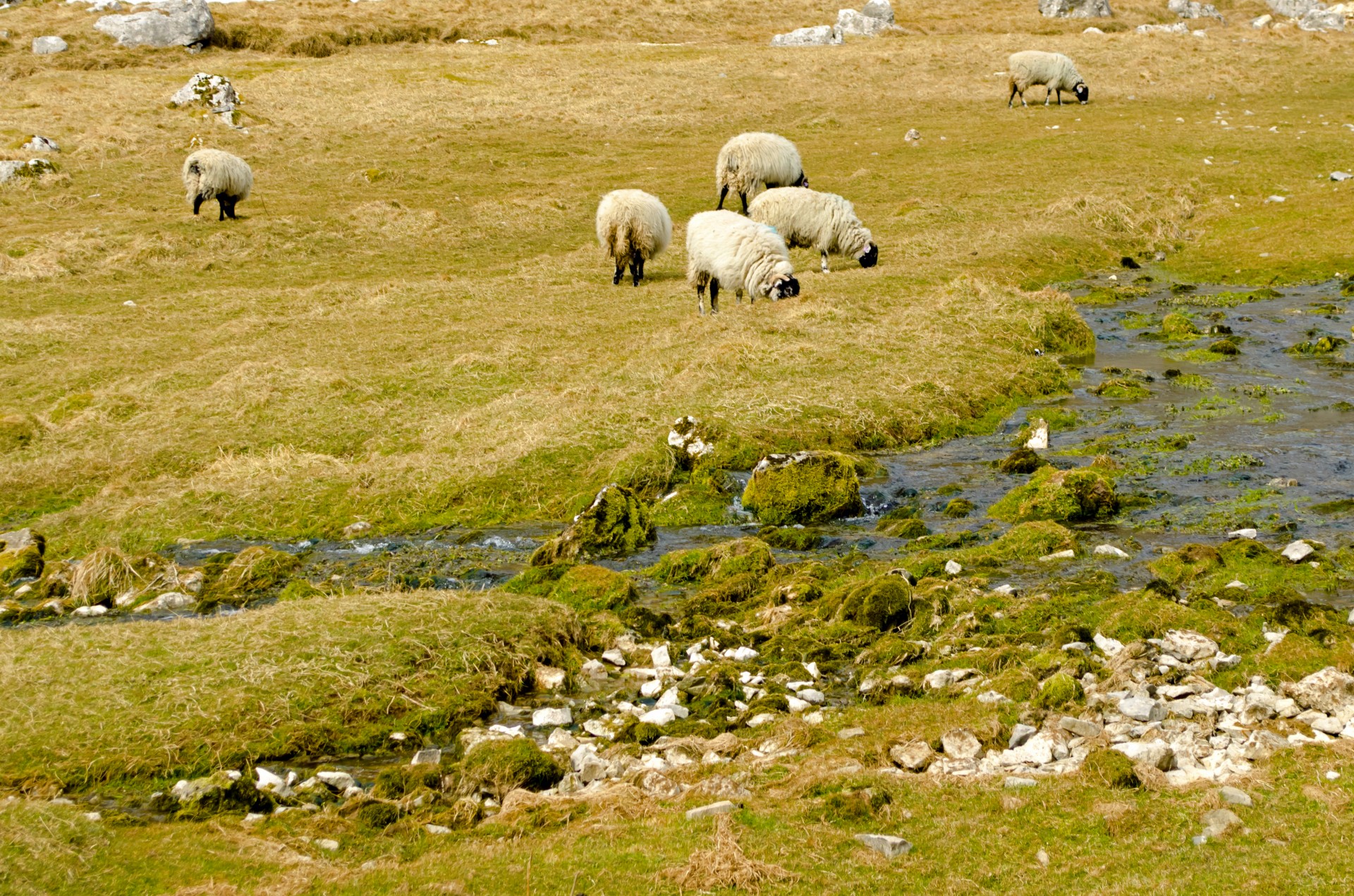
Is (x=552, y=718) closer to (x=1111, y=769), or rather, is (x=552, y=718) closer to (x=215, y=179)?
(x=1111, y=769)

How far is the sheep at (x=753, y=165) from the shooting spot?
122 ft

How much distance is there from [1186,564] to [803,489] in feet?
17.1

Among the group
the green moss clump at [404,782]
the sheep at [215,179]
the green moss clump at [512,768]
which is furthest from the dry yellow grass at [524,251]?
the green moss clump at [512,768]

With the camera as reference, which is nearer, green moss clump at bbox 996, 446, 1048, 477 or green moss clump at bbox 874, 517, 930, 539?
green moss clump at bbox 874, 517, 930, 539

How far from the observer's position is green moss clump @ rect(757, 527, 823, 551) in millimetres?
16016

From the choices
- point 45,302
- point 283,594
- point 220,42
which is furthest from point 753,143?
A: point 220,42

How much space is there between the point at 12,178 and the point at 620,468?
3613 centimetres

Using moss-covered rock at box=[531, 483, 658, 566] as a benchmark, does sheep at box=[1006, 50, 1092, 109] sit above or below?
above

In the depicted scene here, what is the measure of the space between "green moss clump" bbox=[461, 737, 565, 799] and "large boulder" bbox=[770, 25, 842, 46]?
69.7 meters

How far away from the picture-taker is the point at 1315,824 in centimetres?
789

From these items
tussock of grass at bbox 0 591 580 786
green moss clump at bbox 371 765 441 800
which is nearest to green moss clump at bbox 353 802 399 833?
green moss clump at bbox 371 765 441 800

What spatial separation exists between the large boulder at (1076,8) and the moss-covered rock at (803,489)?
75.3 meters

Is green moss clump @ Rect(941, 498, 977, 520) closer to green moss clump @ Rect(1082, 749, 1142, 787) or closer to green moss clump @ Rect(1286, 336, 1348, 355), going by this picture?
green moss clump @ Rect(1082, 749, 1142, 787)

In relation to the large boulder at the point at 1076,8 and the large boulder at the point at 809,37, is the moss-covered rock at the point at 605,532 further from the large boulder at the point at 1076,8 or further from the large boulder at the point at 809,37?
the large boulder at the point at 1076,8
